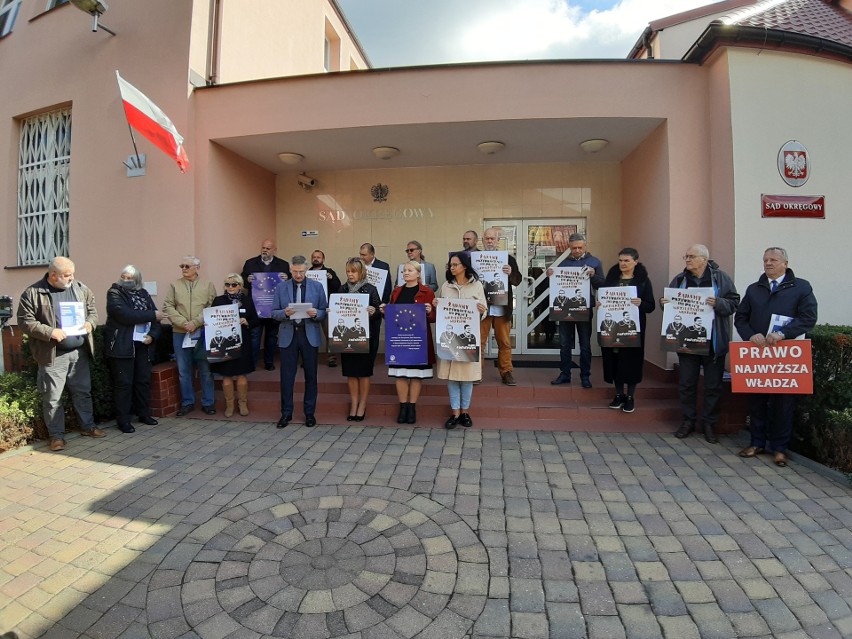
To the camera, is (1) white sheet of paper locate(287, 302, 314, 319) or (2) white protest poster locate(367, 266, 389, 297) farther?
(2) white protest poster locate(367, 266, 389, 297)

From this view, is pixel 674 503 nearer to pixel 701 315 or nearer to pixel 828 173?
pixel 701 315

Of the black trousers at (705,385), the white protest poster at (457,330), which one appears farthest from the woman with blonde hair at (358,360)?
the black trousers at (705,385)

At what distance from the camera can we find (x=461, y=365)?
4859mm

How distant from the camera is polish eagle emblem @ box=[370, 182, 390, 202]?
26.5ft

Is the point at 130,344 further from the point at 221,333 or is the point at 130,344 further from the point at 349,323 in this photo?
the point at 349,323

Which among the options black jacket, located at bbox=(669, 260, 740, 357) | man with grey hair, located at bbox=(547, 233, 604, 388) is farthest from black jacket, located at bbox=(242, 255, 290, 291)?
black jacket, located at bbox=(669, 260, 740, 357)

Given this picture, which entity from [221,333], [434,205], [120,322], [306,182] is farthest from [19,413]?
[434,205]

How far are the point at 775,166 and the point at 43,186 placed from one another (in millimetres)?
11454

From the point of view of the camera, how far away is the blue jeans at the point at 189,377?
18.5 feet

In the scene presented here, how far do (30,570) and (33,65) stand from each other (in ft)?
29.9

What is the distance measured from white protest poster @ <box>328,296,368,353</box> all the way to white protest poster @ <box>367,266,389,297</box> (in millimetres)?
1376

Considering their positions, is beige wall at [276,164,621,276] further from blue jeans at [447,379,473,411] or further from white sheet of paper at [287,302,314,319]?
blue jeans at [447,379,473,411]

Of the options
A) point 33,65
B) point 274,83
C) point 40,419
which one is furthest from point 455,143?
point 33,65

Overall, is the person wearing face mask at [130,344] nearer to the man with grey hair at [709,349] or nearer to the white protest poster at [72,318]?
the white protest poster at [72,318]
